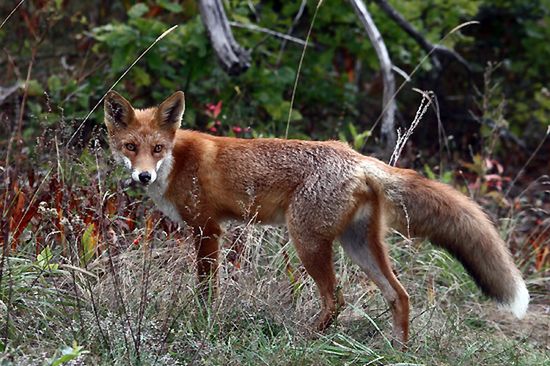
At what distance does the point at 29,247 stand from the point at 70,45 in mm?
5616

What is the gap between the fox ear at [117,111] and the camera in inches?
199

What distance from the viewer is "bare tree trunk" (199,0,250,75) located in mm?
6996

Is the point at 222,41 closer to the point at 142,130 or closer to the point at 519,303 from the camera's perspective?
the point at 142,130

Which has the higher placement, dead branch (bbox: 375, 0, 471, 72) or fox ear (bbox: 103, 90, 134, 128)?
fox ear (bbox: 103, 90, 134, 128)

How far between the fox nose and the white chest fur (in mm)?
309

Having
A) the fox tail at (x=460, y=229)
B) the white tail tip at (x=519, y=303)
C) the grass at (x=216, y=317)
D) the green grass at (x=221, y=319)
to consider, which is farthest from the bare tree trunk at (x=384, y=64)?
the white tail tip at (x=519, y=303)

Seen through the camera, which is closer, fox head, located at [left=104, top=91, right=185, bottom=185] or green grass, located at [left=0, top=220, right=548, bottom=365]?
green grass, located at [left=0, top=220, right=548, bottom=365]

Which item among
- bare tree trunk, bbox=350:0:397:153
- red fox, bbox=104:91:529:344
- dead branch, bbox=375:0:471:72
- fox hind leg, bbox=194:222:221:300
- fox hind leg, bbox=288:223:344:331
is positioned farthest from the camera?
dead branch, bbox=375:0:471:72

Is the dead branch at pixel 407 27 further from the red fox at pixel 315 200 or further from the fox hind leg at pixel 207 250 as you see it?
the fox hind leg at pixel 207 250

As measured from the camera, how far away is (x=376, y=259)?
15.9ft

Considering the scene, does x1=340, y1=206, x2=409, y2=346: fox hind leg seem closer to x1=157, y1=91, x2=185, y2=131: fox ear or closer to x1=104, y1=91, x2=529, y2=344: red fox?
x1=104, y1=91, x2=529, y2=344: red fox

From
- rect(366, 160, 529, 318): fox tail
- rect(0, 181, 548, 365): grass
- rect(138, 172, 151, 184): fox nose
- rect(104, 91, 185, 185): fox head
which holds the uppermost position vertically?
rect(104, 91, 185, 185): fox head

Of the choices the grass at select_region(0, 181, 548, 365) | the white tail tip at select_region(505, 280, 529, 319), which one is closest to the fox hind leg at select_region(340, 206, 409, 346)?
the grass at select_region(0, 181, 548, 365)

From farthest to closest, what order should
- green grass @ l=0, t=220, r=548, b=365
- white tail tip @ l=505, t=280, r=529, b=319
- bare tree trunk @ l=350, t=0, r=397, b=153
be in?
bare tree trunk @ l=350, t=0, r=397, b=153 → white tail tip @ l=505, t=280, r=529, b=319 → green grass @ l=0, t=220, r=548, b=365
